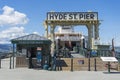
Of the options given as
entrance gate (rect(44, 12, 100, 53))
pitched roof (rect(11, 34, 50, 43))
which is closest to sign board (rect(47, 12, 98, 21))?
entrance gate (rect(44, 12, 100, 53))

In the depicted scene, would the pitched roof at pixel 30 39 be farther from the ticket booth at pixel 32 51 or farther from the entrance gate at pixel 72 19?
the entrance gate at pixel 72 19

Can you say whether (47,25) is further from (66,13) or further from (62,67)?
(62,67)

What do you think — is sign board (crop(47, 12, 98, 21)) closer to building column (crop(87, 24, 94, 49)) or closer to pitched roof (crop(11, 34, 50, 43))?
building column (crop(87, 24, 94, 49))

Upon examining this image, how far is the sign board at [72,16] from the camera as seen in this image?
58281mm

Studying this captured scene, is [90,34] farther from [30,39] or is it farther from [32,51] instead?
[30,39]

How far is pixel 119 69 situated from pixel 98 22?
27830mm

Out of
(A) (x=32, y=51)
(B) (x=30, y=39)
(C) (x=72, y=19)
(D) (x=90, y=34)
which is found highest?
(C) (x=72, y=19)

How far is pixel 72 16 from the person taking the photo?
58.5 m

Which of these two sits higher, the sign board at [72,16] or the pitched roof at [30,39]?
the sign board at [72,16]

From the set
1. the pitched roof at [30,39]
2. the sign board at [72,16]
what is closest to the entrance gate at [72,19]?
the sign board at [72,16]

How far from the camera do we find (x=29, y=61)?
1282 inches

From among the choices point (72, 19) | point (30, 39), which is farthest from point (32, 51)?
point (72, 19)

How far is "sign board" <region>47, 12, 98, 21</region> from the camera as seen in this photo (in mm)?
58281

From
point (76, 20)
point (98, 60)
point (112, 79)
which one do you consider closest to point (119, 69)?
point (98, 60)
